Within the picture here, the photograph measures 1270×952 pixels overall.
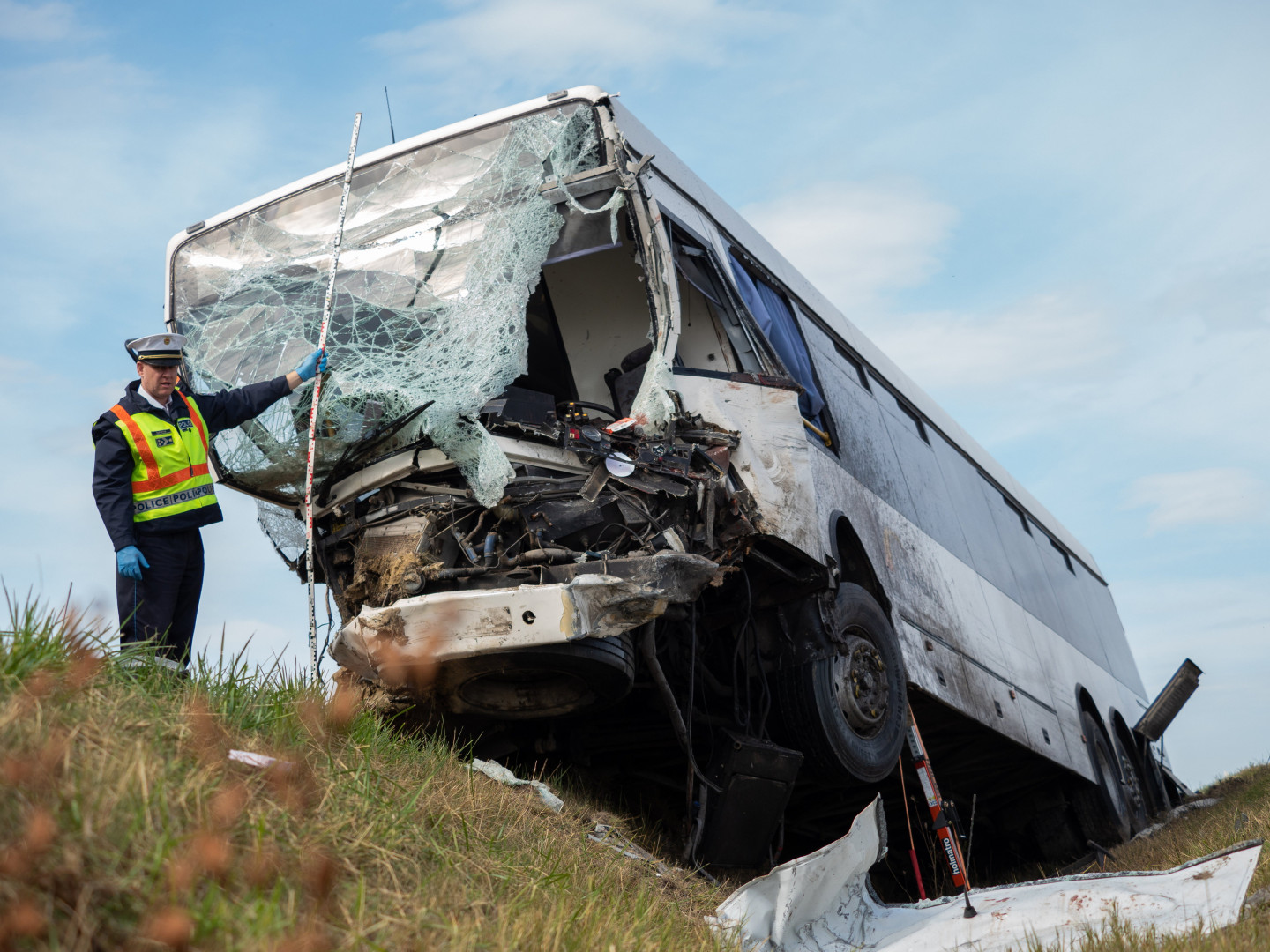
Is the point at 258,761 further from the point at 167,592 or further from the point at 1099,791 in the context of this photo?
the point at 1099,791

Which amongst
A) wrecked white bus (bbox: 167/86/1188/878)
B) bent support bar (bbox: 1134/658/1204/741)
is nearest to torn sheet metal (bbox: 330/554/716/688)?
wrecked white bus (bbox: 167/86/1188/878)

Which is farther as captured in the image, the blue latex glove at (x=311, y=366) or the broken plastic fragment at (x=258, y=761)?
the blue latex glove at (x=311, y=366)

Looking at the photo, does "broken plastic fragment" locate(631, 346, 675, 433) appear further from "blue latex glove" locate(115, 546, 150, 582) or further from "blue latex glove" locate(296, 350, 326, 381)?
"blue latex glove" locate(115, 546, 150, 582)

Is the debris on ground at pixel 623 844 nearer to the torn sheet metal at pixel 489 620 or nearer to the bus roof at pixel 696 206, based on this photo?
the torn sheet metal at pixel 489 620

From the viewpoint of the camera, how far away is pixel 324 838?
303 cm

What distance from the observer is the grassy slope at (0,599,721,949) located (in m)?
2.37

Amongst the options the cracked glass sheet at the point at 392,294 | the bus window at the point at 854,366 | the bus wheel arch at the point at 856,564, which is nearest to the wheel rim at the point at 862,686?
the bus wheel arch at the point at 856,564

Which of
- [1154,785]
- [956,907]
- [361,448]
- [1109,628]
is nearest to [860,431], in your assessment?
[956,907]

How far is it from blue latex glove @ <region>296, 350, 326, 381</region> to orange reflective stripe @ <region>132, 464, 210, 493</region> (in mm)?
Result: 596

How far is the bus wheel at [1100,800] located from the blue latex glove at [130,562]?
28.4ft

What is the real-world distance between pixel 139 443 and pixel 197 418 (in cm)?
31

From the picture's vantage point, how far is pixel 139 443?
471cm

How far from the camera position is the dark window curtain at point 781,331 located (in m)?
6.47

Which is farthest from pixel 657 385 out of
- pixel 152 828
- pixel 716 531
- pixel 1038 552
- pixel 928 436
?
pixel 1038 552
